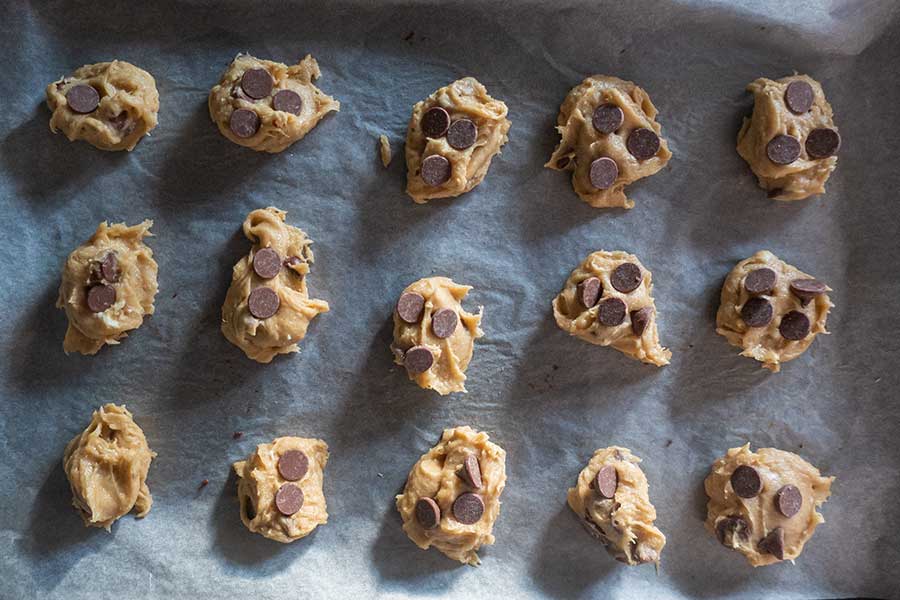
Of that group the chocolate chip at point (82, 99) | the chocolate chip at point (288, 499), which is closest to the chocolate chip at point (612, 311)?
the chocolate chip at point (288, 499)

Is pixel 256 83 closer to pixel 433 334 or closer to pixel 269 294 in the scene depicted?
pixel 269 294

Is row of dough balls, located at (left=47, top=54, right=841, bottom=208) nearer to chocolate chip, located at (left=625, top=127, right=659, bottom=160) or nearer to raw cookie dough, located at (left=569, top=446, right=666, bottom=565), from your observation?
chocolate chip, located at (left=625, top=127, right=659, bottom=160)

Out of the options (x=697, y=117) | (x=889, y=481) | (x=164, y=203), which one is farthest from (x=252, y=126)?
(x=889, y=481)

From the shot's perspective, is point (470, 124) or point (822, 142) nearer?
point (470, 124)

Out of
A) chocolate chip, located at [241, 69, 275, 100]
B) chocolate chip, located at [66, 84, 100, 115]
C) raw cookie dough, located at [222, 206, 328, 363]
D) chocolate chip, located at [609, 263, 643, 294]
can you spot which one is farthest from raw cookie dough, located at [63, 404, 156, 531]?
chocolate chip, located at [609, 263, 643, 294]

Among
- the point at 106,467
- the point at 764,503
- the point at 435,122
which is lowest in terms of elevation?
the point at 106,467

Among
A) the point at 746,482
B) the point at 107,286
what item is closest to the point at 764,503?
the point at 746,482

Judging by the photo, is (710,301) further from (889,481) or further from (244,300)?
(244,300)

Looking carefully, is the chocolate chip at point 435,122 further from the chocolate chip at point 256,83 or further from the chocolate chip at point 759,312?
the chocolate chip at point 759,312
